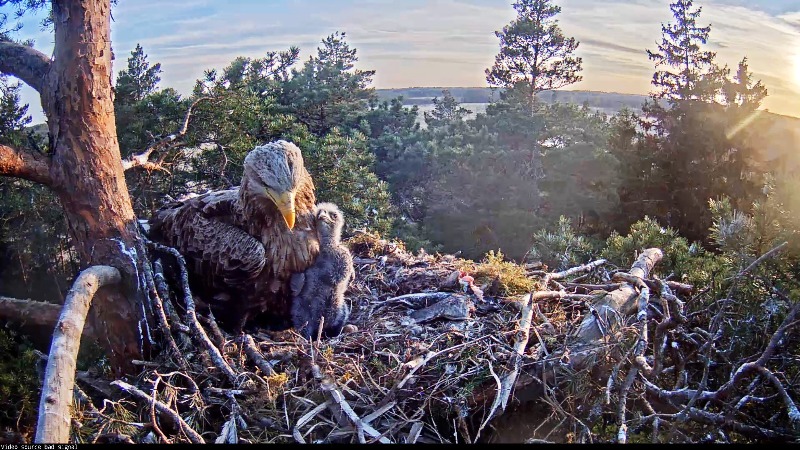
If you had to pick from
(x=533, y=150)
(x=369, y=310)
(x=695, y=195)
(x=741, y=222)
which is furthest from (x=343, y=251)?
(x=533, y=150)

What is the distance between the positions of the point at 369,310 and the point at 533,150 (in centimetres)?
1276

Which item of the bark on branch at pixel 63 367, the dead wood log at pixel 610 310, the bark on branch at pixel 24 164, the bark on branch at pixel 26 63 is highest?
the bark on branch at pixel 26 63

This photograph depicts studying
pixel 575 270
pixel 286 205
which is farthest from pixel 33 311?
pixel 575 270

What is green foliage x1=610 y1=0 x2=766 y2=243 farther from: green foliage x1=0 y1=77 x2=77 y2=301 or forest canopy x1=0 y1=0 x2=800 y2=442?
green foliage x1=0 y1=77 x2=77 y2=301

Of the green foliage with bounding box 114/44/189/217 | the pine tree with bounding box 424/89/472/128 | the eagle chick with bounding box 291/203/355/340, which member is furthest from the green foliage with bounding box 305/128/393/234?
the pine tree with bounding box 424/89/472/128

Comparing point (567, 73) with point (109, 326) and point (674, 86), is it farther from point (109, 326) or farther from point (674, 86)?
point (109, 326)

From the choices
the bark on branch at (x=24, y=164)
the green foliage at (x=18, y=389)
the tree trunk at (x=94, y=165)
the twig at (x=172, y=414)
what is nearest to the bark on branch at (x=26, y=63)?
the tree trunk at (x=94, y=165)

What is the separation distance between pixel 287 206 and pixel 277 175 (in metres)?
0.24

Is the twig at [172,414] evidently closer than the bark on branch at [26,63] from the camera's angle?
Yes

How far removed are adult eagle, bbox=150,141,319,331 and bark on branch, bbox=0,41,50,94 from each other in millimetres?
1312

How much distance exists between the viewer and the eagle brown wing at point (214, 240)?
4.03 meters

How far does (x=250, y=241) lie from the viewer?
407cm

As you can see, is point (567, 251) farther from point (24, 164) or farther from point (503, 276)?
point (24, 164)

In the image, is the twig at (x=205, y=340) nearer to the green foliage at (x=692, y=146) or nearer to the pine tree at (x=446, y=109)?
the green foliage at (x=692, y=146)
